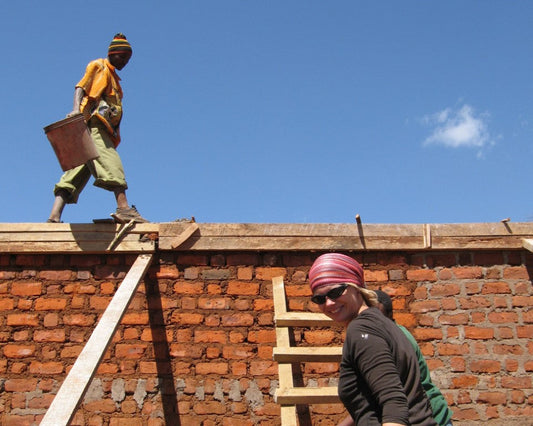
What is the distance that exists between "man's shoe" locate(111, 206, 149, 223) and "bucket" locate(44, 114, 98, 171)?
1.62 ft

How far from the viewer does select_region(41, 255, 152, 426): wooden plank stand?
2725 millimetres

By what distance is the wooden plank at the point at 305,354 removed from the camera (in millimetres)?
3641

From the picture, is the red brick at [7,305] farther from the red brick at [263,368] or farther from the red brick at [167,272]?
the red brick at [263,368]

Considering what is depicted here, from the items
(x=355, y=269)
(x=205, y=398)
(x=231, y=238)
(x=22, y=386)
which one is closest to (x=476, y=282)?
(x=231, y=238)

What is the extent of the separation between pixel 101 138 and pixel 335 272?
306cm

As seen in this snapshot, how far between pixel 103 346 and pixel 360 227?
83.3 inches

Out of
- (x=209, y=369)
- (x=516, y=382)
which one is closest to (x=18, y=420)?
(x=209, y=369)

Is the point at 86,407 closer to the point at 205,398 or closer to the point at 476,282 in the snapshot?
the point at 205,398

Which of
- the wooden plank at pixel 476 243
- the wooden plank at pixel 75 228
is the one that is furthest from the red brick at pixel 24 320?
the wooden plank at pixel 476 243

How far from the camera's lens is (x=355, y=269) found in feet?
6.73

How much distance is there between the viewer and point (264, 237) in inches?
172

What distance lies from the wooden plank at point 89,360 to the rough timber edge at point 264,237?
346 millimetres

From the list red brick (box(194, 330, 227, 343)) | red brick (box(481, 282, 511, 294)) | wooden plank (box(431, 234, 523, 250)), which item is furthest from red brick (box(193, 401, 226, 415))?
red brick (box(481, 282, 511, 294))

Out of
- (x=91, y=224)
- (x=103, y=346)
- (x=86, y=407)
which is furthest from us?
(x=91, y=224)
